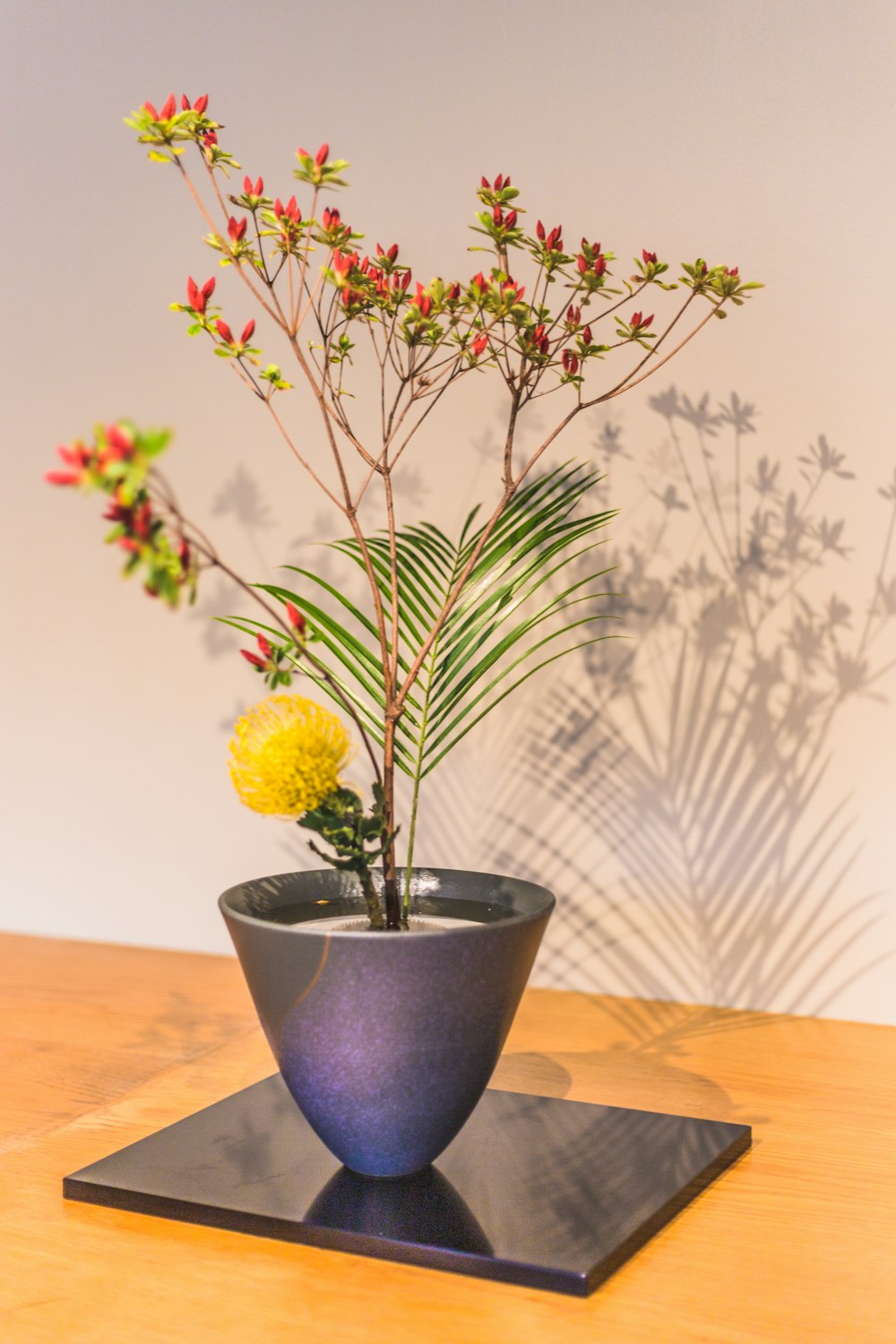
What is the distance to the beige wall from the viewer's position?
4.56ft

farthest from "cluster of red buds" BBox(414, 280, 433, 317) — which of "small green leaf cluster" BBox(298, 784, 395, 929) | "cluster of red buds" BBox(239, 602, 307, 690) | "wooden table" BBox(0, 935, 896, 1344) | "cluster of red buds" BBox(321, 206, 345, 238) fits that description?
"wooden table" BBox(0, 935, 896, 1344)

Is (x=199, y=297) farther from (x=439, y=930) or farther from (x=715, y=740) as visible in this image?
(x=715, y=740)

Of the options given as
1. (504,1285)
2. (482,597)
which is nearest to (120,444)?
(504,1285)

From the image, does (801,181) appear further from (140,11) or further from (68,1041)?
(68,1041)

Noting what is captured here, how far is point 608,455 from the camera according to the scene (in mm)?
1478

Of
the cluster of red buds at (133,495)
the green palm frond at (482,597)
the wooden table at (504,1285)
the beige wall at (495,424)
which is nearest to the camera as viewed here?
the cluster of red buds at (133,495)

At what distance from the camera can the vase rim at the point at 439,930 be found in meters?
0.81

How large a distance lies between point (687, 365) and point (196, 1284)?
42.3 inches

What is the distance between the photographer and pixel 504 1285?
0.79 meters

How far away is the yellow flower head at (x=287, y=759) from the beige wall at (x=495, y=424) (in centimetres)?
72

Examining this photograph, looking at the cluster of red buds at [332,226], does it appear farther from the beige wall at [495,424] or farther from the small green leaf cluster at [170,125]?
the beige wall at [495,424]

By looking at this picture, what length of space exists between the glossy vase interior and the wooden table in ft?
0.30

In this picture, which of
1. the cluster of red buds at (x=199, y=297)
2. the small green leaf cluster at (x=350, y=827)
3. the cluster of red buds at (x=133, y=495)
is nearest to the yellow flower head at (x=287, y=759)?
the small green leaf cluster at (x=350, y=827)

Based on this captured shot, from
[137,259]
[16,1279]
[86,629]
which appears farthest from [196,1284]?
[137,259]
